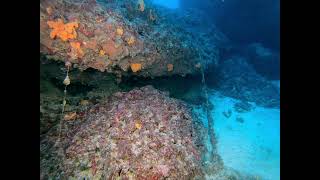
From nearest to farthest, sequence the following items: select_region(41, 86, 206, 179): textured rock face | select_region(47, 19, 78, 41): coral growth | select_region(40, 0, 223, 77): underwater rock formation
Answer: select_region(41, 86, 206, 179): textured rock face, select_region(47, 19, 78, 41): coral growth, select_region(40, 0, 223, 77): underwater rock formation

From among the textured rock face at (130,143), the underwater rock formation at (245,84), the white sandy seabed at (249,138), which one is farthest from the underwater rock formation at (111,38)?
the underwater rock formation at (245,84)

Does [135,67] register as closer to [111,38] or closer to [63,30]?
[111,38]

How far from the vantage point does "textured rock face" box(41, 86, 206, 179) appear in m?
4.93

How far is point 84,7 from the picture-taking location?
6508mm

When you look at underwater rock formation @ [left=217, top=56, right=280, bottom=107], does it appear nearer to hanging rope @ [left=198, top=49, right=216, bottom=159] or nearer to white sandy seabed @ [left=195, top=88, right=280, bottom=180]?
white sandy seabed @ [left=195, top=88, right=280, bottom=180]

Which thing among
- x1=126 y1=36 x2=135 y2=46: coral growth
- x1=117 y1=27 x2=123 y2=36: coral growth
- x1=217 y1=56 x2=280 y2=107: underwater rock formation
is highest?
x1=117 y1=27 x2=123 y2=36: coral growth

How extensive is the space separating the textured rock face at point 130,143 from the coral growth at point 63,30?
189 centimetres

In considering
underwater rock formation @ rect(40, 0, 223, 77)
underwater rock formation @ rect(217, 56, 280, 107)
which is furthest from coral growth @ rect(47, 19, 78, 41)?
underwater rock formation @ rect(217, 56, 280, 107)


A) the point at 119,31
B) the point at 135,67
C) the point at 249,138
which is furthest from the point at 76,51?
the point at 249,138

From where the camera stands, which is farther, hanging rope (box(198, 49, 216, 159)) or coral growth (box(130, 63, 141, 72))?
hanging rope (box(198, 49, 216, 159))

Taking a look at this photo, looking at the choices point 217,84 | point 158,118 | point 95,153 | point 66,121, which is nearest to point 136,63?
point 158,118

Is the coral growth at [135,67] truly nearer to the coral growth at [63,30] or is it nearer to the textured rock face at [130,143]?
the textured rock face at [130,143]

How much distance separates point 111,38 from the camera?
6.61m
